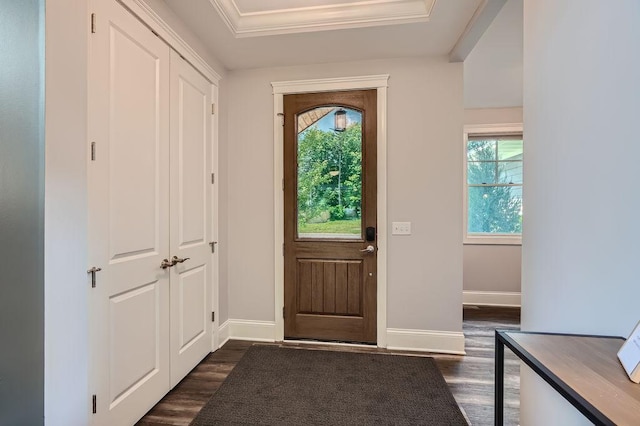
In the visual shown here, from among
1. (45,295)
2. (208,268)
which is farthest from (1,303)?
(208,268)

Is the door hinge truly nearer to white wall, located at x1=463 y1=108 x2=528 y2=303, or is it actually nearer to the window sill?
the window sill

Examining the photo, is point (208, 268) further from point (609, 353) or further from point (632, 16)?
point (632, 16)

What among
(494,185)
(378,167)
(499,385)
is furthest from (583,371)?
(494,185)

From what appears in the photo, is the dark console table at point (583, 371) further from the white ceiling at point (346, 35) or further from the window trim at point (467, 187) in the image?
the window trim at point (467, 187)

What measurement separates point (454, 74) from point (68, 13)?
272 cm

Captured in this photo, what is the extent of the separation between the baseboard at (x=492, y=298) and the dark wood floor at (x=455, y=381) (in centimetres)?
79

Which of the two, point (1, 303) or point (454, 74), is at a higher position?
point (454, 74)

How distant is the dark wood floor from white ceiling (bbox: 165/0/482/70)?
264cm

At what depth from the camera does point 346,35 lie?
2453 mm

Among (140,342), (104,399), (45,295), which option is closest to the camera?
(45,295)

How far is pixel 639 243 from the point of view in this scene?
3.27ft

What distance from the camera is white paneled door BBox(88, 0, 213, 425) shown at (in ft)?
5.17

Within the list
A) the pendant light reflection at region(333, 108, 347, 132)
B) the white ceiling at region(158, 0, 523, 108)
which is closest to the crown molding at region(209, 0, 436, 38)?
the white ceiling at region(158, 0, 523, 108)

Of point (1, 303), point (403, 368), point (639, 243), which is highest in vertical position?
point (639, 243)
